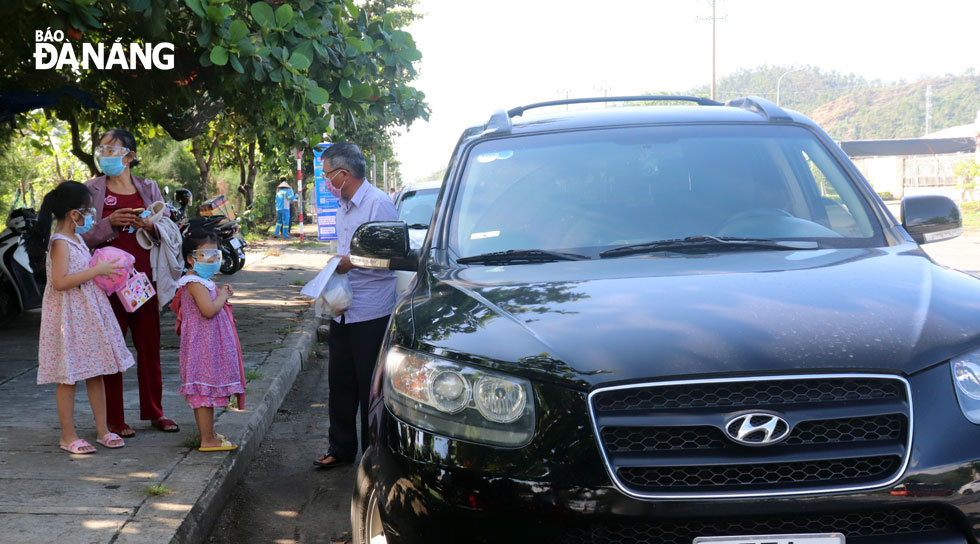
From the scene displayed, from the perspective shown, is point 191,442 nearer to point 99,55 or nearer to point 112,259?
point 112,259

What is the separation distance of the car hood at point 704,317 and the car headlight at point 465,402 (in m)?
0.04

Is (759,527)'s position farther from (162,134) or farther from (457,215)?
(162,134)

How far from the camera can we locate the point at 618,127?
163 inches

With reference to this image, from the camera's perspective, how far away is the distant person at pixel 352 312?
5.33m

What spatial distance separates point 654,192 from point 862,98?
6537 inches

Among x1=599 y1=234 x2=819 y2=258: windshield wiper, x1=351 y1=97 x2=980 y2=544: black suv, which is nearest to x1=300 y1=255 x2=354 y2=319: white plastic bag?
x1=351 y1=97 x2=980 y2=544: black suv

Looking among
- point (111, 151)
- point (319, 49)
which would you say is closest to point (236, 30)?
point (319, 49)

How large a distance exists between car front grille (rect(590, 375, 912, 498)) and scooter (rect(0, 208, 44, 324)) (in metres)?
9.29

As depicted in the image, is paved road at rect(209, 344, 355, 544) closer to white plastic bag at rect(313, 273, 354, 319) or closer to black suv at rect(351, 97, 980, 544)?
white plastic bag at rect(313, 273, 354, 319)

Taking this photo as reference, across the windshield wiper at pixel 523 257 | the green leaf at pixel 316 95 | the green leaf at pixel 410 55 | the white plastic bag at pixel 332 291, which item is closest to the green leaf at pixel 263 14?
the green leaf at pixel 316 95

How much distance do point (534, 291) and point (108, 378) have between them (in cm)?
365

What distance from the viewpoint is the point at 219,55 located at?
693cm

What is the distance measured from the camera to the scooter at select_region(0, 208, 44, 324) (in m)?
10.1

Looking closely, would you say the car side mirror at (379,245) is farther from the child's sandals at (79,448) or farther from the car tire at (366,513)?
the child's sandals at (79,448)
